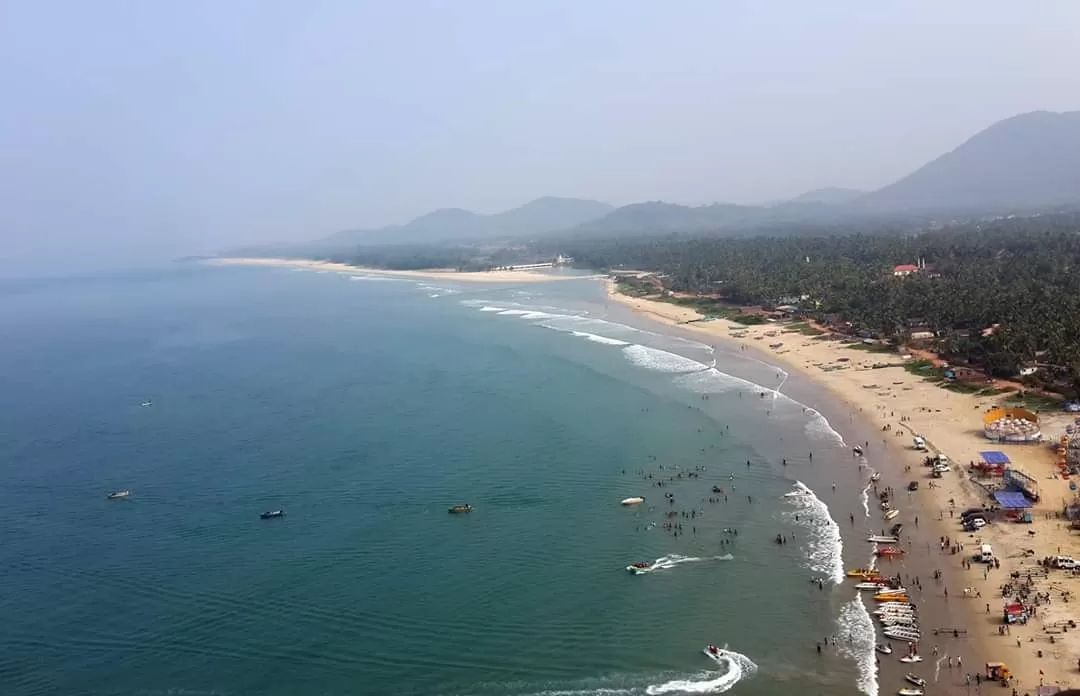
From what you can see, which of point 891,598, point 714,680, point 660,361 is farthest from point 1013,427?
point 660,361

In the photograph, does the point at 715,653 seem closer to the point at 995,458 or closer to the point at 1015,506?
the point at 1015,506

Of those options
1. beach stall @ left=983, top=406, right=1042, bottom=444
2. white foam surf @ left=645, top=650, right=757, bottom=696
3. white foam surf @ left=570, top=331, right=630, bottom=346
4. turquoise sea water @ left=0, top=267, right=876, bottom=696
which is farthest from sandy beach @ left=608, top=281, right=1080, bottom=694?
white foam surf @ left=570, top=331, right=630, bottom=346

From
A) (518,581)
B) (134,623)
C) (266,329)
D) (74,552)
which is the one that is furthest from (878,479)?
(266,329)

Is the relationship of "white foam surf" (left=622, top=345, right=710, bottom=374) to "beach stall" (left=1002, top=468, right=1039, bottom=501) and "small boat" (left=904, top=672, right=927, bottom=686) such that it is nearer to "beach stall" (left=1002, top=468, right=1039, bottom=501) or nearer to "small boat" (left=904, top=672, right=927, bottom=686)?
"beach stall" (left=1002, top=468, right=1039, bottom=501)

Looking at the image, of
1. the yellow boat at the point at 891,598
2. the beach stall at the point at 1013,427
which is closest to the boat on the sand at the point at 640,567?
the yellow boat at the point at 891,598

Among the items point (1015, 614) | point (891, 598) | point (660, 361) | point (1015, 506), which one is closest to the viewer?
point (1015, 614)

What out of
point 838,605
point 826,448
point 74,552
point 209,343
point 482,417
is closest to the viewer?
point 838,605

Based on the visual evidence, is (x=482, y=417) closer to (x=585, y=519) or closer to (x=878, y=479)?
(x=585, y=519)
